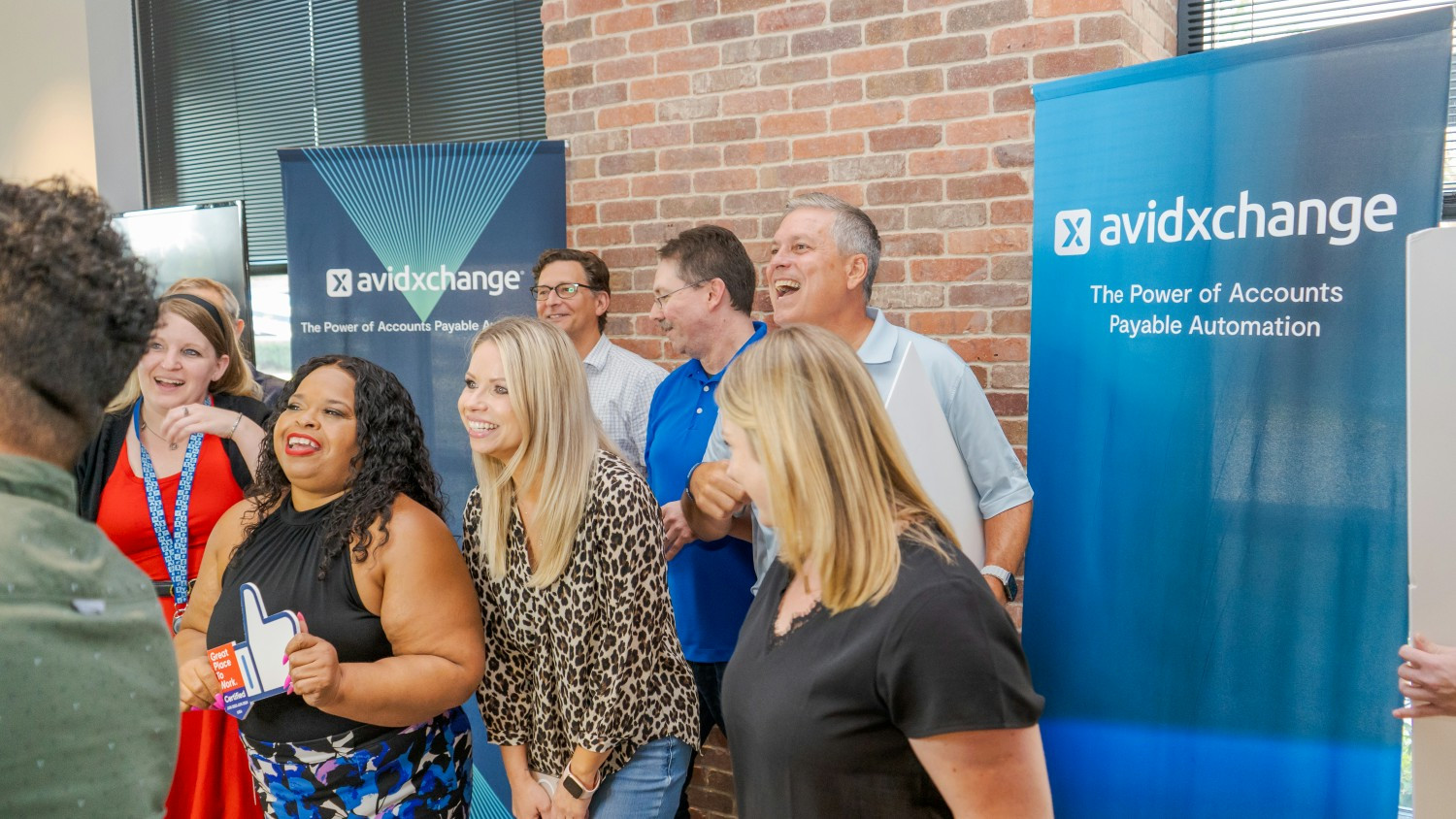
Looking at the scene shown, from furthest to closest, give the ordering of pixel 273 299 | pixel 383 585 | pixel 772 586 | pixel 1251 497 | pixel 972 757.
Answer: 1. pixel 273 299
2. pixel 1251 497
3. pixel 383 585
4. pixel 772 586
5. pixel 972 757

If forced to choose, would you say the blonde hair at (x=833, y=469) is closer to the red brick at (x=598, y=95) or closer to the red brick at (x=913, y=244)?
the red brick at (x=913, y=244)

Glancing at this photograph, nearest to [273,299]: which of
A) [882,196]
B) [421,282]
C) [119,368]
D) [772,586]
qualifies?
[421,282]

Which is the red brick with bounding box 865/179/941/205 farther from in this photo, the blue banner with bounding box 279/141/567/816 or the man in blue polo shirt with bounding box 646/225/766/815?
the blue banner with bounding box 279/141/567/816

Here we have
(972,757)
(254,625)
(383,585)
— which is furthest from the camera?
(383,585)

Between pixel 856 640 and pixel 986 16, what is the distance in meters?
2.11

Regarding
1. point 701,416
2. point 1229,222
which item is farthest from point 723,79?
point 1229,222

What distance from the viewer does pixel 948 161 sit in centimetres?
288

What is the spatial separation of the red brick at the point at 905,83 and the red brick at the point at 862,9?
0.17 meters

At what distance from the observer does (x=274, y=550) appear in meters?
2.04

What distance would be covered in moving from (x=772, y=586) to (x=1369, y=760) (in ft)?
4.61

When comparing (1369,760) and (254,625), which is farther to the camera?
(1369,760)

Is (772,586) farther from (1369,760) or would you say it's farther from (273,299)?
(273,299)

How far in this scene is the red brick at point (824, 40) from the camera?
302 centimetres

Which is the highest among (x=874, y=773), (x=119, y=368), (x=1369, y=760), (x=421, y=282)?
(x=421, y=282)
